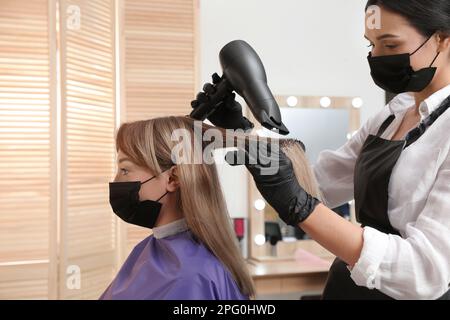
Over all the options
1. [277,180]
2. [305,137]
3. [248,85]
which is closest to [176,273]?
[277,180]

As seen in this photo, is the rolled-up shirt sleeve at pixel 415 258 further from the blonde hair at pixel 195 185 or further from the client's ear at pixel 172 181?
the client's ear at pixel 172 181

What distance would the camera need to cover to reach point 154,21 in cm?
263

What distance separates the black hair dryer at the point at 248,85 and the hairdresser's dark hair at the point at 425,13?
344 millimetres

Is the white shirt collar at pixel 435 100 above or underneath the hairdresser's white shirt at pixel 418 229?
above

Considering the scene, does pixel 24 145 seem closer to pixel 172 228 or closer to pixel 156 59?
pixel 156 59

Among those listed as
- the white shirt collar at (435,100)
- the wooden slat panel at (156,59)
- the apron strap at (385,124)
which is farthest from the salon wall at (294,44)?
the white shirt collar at (435,100)

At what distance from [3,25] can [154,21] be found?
2.45 ft

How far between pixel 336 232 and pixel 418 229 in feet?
0.58

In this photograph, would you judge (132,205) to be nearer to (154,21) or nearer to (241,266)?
(241,266)

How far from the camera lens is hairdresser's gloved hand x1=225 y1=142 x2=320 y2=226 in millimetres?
1034

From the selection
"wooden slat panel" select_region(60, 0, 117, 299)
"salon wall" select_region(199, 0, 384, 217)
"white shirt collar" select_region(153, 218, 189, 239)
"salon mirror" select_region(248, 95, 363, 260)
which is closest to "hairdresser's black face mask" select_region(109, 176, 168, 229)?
"white shirt collar" select_region(153, 218, 189, 239)

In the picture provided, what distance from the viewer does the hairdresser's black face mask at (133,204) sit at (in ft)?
4.27

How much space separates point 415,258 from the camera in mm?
1010

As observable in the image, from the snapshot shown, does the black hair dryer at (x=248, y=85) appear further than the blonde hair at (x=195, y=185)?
No
